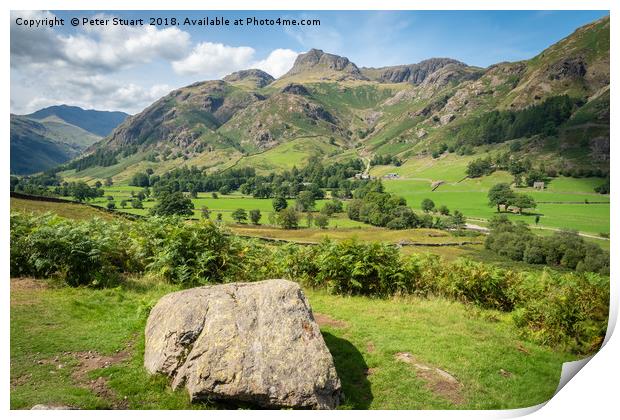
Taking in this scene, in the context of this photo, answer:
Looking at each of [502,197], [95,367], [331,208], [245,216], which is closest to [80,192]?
[95,367]

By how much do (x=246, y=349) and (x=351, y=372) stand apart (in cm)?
272

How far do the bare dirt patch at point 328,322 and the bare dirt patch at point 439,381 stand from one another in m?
2.13

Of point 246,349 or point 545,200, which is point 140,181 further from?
point 246,349

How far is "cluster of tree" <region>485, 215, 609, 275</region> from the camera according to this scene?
13491 mm

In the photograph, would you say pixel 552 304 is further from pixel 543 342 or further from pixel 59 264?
pixel 59 264

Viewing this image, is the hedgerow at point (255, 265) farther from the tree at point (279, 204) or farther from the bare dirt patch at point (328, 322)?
the tree at point (279, 204)

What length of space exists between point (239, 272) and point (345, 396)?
732 cm

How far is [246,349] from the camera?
693 cm

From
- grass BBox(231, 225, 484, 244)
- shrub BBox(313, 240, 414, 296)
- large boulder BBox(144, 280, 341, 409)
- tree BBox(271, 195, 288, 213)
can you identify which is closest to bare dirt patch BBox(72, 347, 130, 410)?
large boulder BBox(144, 280, 341, 409)

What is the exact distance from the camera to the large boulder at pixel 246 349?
6637 mm

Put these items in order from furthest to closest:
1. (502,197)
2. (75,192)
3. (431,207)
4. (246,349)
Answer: (431,207), (502,197), (75,192), (246,349)

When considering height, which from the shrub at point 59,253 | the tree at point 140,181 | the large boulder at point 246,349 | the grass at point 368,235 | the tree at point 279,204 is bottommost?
the grass at point 368,235

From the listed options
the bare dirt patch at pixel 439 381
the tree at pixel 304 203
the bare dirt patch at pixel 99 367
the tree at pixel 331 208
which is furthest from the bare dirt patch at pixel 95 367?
the tree at pixel 304 203

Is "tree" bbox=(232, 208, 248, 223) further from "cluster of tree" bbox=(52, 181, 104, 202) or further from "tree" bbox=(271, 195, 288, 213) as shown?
"cluster of tree" bbox=(52, 181, 104, 202)
